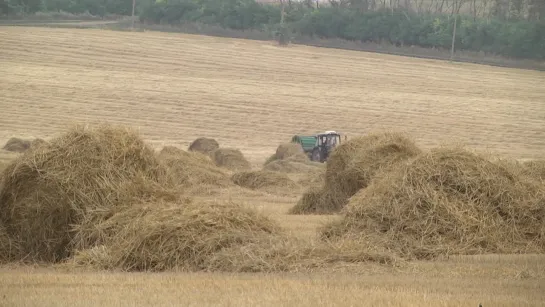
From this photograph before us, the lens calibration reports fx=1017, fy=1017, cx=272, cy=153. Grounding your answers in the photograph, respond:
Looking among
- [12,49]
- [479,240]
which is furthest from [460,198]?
[12,49]

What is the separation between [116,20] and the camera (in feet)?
253

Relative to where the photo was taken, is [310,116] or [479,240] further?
[310,116]

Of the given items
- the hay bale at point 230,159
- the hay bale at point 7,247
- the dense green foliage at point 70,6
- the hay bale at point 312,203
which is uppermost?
the dense green foliage at point 70,6

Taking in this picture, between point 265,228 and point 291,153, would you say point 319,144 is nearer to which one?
point 291,153

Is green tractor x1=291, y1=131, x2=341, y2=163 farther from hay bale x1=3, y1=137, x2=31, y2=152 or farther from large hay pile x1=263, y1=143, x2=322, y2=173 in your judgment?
hay bale x1=3, y1=137, x2=31, y2=152

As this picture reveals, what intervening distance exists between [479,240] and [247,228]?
3.36m

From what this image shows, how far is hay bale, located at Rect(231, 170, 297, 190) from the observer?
26938 mm

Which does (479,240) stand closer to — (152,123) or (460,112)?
(152,123)

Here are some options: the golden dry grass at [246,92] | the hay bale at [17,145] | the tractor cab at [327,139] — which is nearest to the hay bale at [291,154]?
the tractor cab at [327,139]

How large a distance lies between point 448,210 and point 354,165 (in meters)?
5.43

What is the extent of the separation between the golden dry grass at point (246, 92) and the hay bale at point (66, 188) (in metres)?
24.5

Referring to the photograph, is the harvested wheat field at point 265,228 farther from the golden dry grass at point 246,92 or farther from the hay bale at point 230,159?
the golden dry grass at point 246,92

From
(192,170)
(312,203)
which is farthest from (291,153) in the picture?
(312,203)

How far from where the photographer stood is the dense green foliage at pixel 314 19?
57044mm
